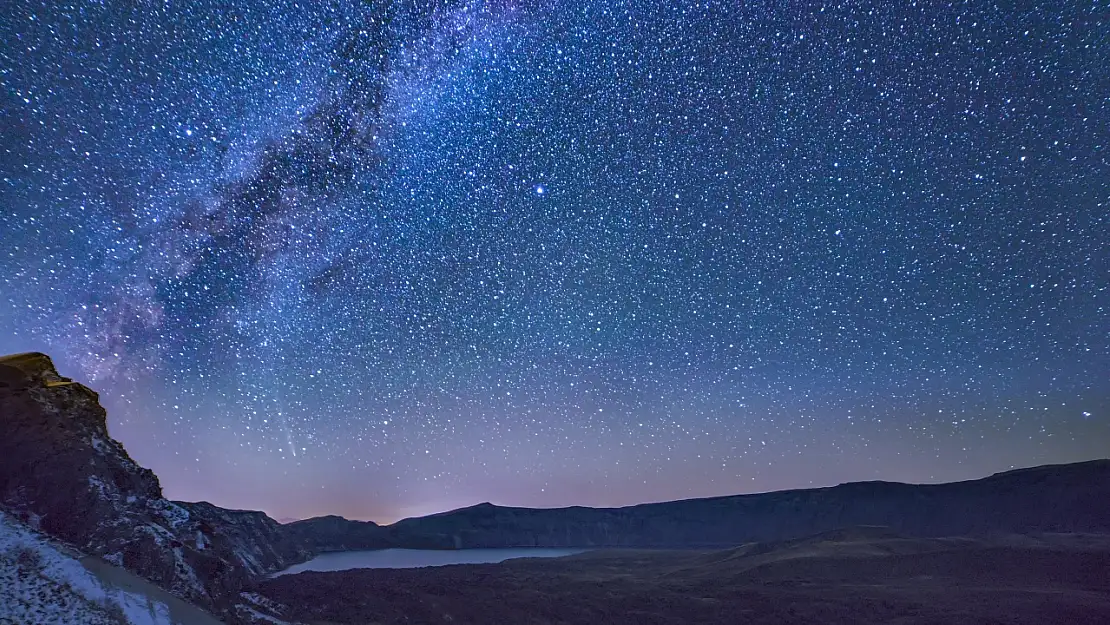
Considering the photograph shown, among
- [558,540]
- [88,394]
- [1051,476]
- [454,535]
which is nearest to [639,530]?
[558,540]

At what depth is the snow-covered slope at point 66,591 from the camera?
523 inches

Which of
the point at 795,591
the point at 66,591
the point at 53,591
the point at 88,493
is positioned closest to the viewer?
the point at 53,591

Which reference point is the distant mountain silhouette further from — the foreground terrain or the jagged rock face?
the foreground terrain

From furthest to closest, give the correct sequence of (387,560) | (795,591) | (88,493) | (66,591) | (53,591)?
(387,560), (795,591), (88,493), (66,591), (53,591)

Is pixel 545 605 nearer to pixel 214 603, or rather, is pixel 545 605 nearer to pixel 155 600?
pixel 214 603

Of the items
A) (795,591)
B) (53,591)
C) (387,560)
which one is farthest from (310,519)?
(53,591)

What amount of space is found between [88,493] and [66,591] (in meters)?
7.79

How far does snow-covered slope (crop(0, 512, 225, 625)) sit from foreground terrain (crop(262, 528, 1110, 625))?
7.82 metres

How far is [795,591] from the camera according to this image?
36.4 metres

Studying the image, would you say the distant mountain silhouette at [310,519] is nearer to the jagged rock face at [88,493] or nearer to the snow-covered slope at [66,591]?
the jagged rock face at [88,493]

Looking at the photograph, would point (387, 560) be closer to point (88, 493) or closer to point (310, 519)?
point (310, 519)

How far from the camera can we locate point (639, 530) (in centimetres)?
12394

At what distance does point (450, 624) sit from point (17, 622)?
15990 mm

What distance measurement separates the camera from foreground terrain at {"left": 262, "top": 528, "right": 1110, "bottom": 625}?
2647 cm
